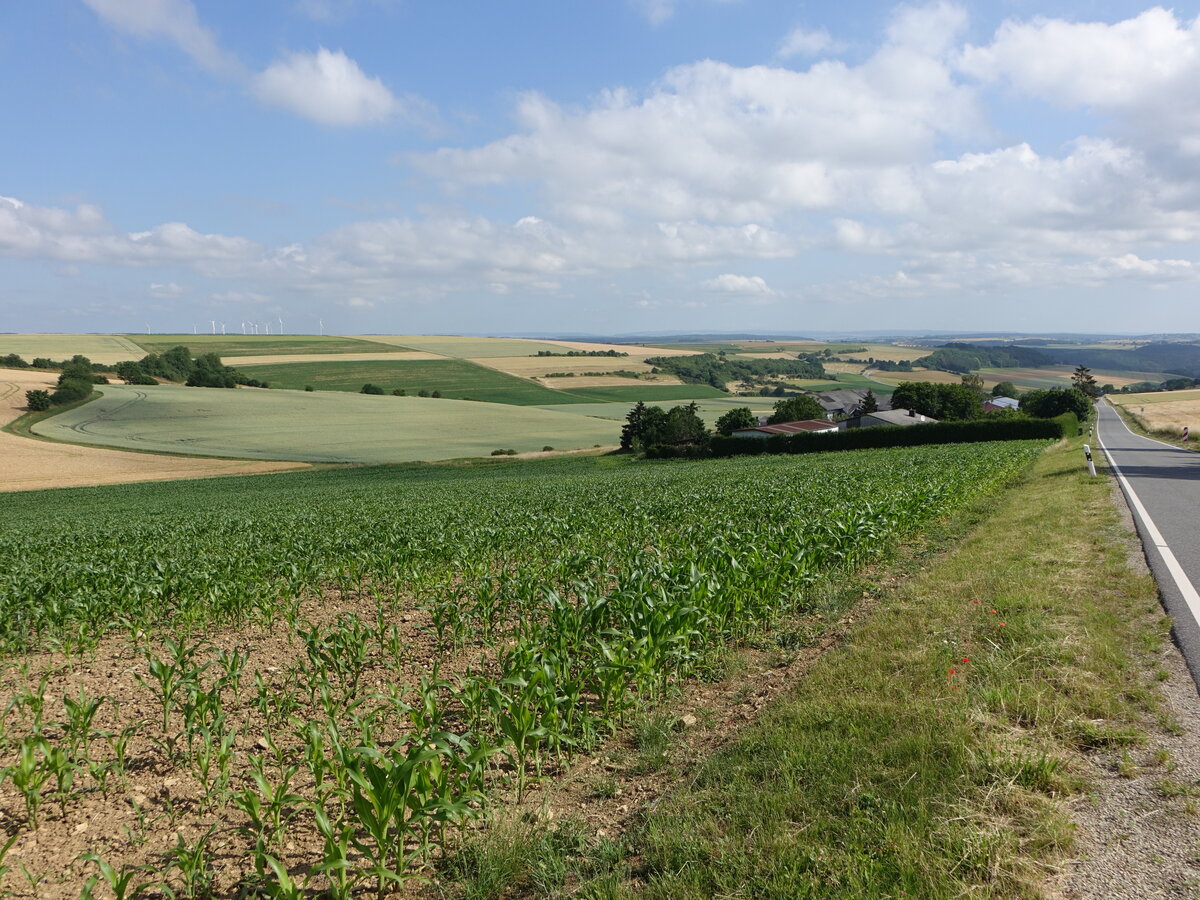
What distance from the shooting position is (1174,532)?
11281 millimetres

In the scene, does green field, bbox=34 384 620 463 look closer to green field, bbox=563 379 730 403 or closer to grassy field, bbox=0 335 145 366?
green field, bbox=563 379 730 403

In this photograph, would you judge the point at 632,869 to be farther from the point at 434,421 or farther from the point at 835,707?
the point at 434,421

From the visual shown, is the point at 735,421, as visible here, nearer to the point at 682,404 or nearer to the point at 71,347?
the point at 682,404

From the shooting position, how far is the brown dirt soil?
1829 inches

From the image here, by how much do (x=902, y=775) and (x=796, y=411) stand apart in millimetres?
79594

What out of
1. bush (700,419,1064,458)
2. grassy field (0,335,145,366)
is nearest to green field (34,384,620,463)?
bush (700,419,1064,458)

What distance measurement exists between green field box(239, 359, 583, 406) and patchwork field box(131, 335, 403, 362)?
20049 mm

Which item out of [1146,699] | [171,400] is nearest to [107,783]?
[1146,699]

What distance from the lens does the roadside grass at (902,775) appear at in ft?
11.0

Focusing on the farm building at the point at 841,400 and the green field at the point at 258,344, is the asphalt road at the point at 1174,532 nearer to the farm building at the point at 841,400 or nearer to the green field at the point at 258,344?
the farm building at the point at 841,400

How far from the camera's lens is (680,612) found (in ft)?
19.9

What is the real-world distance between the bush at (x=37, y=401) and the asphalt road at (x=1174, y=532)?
92.0m

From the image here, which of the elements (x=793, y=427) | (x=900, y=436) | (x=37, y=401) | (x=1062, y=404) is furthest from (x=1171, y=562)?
(x=37, y=401)

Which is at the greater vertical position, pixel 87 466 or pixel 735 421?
pixel 735 421
